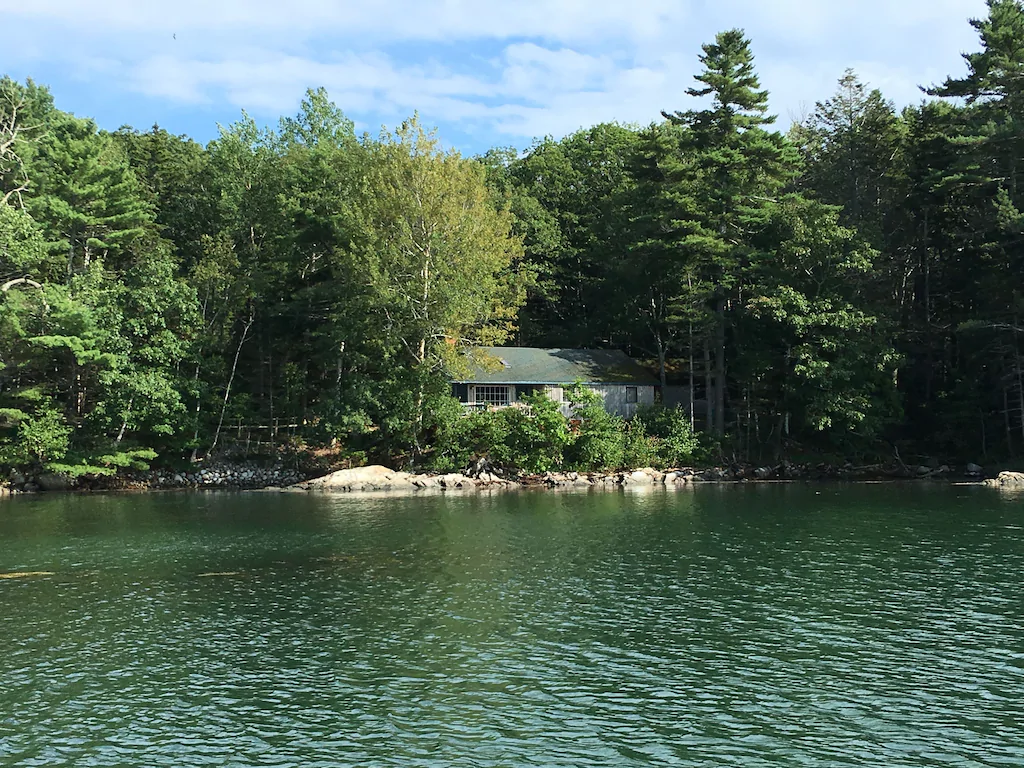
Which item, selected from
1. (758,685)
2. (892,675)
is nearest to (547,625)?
(758,685)

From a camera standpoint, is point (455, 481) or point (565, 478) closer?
point (455, 481)

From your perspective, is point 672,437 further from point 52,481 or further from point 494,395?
point 52,481

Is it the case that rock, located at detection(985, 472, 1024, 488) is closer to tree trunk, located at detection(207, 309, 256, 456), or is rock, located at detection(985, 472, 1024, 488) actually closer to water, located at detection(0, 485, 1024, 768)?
water, located at detection(0, 485, 1024, 768)

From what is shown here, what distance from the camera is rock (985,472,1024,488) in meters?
44.2

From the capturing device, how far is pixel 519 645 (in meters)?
16.8

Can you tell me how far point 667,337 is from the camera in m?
58.9

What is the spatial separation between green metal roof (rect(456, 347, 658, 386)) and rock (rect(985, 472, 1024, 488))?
20.2 m

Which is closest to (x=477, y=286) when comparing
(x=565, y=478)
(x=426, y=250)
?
(x=426, y=250)

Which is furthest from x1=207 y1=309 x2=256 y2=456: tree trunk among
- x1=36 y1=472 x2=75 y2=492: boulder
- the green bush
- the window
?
the green bush

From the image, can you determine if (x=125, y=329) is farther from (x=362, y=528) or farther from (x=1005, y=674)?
(x=1005, y=674)

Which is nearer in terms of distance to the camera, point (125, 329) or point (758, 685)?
point (758, 685)

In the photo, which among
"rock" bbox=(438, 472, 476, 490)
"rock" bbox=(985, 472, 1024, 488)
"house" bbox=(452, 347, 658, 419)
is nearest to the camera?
"rock" bbox=(985, 472, 1024, 488)

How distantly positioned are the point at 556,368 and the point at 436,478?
12125 mm

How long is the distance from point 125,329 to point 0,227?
8753mm
